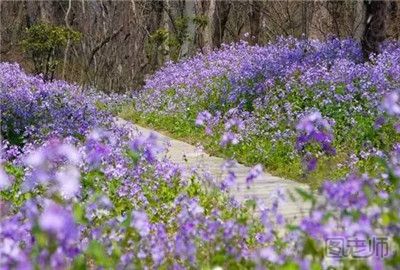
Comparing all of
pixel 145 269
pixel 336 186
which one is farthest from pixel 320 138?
pixel 145 269

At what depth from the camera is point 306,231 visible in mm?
3070

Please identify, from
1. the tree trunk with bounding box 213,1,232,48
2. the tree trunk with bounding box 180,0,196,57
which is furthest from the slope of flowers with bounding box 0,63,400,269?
the tree trunk with bounding box 213,1,232,48

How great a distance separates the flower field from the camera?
123 inches

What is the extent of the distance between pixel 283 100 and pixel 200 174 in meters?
3.83

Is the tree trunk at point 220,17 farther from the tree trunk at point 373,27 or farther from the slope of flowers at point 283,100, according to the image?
→ the tree trunk at point 373,27

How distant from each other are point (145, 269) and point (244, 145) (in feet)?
20.8

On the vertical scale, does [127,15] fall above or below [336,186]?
above

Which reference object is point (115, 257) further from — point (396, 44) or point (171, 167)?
point (396, 44)

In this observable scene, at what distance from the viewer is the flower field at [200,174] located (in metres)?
3.14

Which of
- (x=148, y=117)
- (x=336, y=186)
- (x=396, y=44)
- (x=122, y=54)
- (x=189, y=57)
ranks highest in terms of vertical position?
(x=122, y=54)

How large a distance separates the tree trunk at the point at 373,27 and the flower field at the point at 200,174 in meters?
0.34

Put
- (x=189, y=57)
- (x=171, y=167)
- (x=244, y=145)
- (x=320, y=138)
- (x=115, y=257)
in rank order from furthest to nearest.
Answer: (x=189, y=57), (x=244, y=145), (x=171, y=167), (x=320, y=138), (x=115, y=257)

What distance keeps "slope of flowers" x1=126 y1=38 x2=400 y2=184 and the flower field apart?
0.03 meters

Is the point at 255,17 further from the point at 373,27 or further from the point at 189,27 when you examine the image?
the point at 373,27
